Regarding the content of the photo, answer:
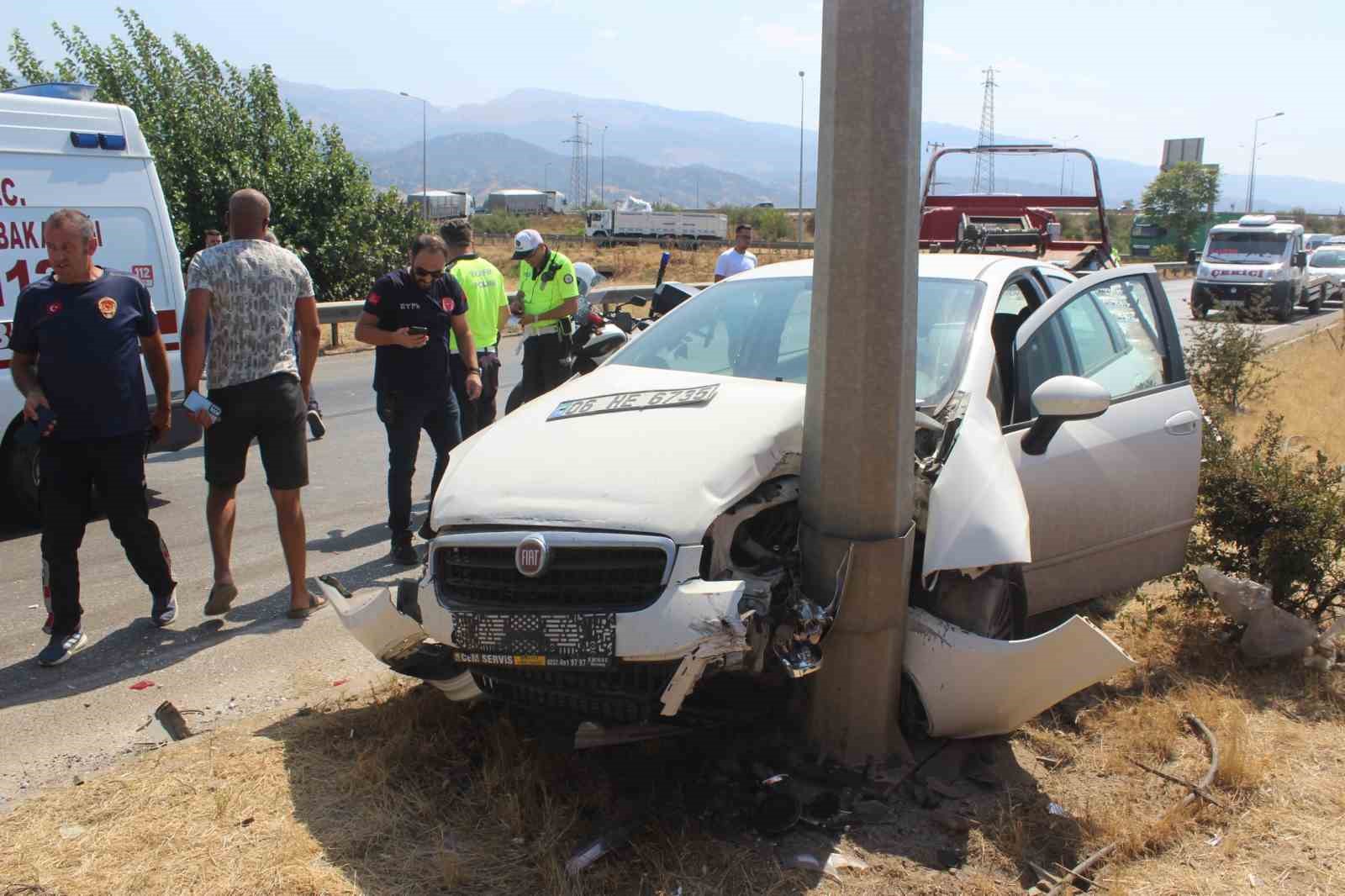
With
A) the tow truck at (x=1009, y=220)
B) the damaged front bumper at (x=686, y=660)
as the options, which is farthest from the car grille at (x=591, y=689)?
the tow truck at (x=1009, y=220)

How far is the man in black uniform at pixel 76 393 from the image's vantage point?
4816 millimetres

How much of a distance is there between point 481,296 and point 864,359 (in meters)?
4.18

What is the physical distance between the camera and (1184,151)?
276ft

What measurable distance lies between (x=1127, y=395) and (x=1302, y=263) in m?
26.0

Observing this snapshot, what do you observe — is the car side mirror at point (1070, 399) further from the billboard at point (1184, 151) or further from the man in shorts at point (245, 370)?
the billboard at point (1184, 151)

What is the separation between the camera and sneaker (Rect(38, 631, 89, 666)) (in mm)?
4789

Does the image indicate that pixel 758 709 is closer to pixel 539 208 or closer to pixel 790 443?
pixel 790 443

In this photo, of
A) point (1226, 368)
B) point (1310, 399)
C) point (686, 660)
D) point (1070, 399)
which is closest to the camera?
point (686, 660)

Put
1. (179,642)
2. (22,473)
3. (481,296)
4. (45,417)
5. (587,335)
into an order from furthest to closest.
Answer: (587,335) → (481,296) → (22,473) → (179,642) → (45,417)

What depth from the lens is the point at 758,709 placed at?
368cm

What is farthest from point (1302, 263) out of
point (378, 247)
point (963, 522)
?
point (963, 522)

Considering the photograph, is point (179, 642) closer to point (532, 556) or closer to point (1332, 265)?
point (532, 556)

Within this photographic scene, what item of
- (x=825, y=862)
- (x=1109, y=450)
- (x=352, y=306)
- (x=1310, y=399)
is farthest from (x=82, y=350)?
(x=1310, y=399)

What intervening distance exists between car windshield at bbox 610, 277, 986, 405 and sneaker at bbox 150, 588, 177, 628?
7.80ft
